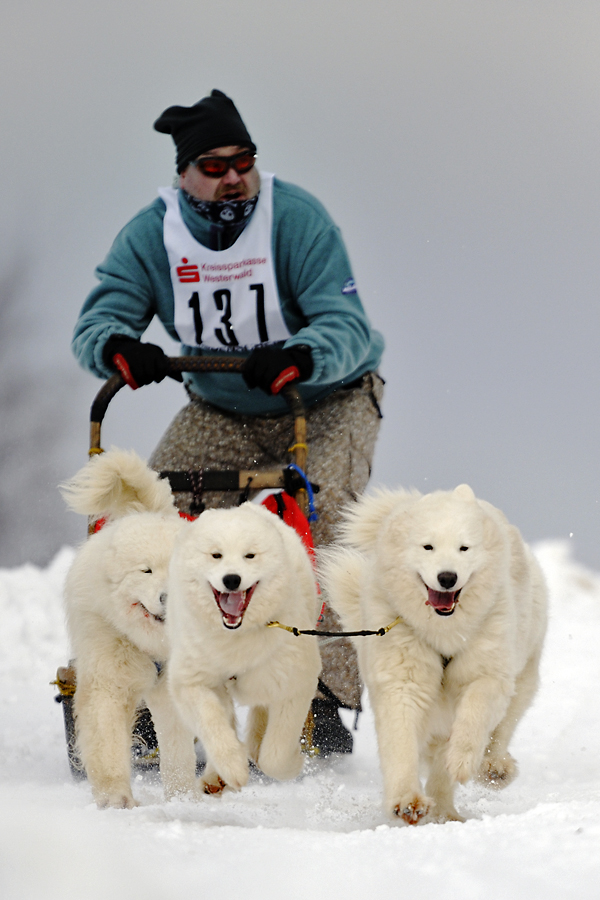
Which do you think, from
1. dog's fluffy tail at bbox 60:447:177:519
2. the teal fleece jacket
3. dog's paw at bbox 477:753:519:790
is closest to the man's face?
the teal fleece jacket

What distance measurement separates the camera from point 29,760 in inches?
169

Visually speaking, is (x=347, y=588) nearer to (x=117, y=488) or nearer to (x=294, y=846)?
(x=117, y=488)

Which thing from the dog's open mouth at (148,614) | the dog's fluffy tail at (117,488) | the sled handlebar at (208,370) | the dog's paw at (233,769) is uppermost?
the sled handlebar at (208,370)

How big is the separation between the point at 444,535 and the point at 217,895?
41.3 inches

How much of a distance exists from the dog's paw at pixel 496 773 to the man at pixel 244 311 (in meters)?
0.92

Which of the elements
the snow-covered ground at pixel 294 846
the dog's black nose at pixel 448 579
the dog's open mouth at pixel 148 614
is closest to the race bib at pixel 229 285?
the dog's open mouth at pixel 148 614

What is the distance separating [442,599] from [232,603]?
0.52 m

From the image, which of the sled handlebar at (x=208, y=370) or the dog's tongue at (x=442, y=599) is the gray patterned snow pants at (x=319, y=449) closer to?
the sled handlebar at (x=208, y=370)

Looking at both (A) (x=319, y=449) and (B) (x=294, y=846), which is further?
(A) (x=319, y=449)

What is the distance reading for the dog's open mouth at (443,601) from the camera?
247 cm

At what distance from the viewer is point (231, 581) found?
96.1 inches

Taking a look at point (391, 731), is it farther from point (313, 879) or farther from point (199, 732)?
point (313, 879)

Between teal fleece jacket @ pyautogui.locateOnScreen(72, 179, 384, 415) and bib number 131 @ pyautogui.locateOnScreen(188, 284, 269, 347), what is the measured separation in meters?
0.13

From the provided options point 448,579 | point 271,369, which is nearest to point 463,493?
point 448,579
